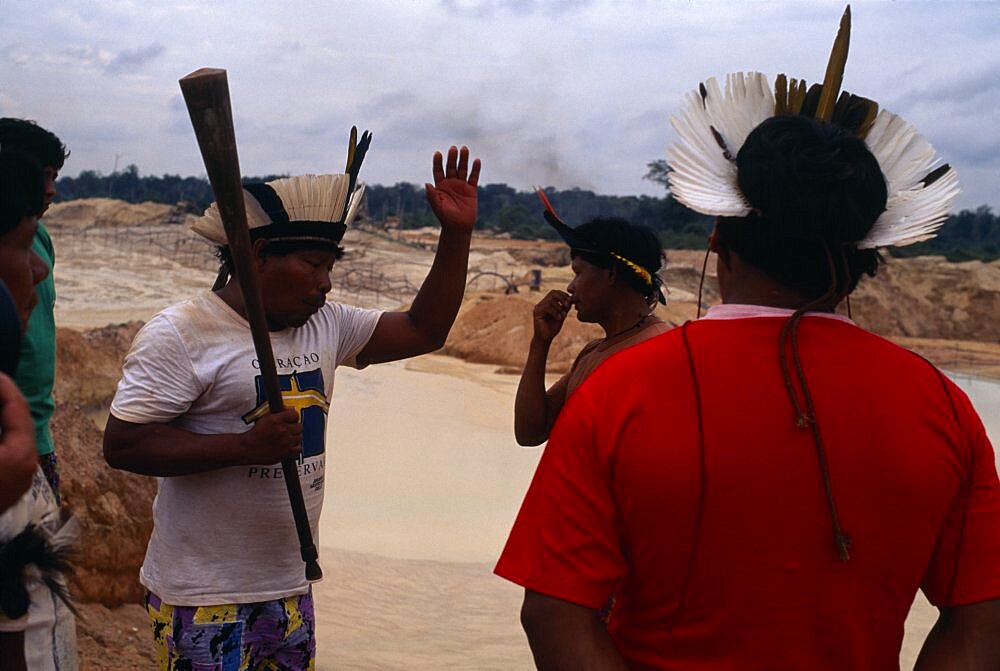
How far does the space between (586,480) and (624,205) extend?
58436 mm

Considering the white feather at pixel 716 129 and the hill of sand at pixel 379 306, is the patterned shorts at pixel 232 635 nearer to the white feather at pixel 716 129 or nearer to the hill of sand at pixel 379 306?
the white feather at pixel 716 129

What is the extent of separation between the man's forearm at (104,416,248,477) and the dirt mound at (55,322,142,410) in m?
8.46

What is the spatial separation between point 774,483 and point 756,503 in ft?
0.13

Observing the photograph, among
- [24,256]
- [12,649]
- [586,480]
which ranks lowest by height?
[12,649]

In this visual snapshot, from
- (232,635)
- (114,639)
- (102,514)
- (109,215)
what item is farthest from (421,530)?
(109,215)

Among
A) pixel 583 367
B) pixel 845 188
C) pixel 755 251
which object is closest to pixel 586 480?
pixel 755 251

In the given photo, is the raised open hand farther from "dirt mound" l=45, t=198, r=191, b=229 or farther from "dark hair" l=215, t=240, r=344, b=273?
"dirt mound" l=45, t=198, r=191, b=229

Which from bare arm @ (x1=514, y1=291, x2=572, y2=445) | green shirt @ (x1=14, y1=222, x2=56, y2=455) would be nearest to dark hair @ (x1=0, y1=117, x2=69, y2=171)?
green shirt @ (x1=14, y1=222, x2=56, y2=455)

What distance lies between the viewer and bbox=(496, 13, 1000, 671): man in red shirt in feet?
4.63

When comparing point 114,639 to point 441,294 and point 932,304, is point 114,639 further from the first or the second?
point 932,304

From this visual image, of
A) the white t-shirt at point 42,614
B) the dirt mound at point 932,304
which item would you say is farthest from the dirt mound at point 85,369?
the dirt mound at point 932,304

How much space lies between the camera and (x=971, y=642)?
1495 millimetres

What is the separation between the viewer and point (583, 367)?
314cm

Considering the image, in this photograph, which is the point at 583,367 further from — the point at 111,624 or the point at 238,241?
the point at 111,624
